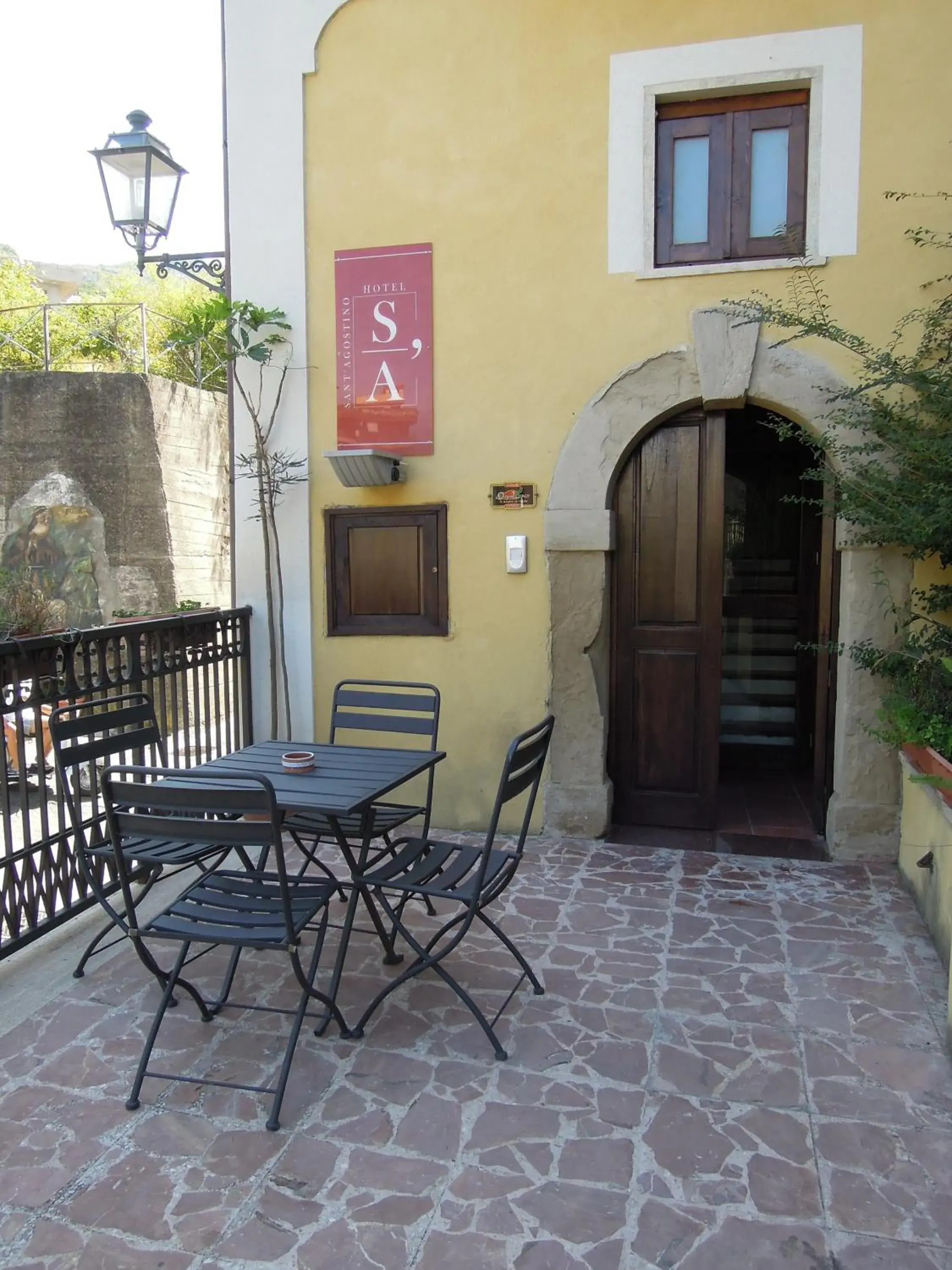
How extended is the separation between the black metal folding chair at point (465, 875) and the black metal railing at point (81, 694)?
1168 mm

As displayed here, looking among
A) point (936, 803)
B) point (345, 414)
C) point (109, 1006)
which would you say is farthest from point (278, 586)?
point (936, 803)

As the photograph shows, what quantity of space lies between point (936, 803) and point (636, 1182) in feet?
6.74

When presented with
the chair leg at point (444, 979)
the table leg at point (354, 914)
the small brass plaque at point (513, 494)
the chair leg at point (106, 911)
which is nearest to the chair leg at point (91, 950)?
the chair leg at point (106, 911)

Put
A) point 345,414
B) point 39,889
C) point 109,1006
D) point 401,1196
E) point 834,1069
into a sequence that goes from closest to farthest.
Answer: point 401,1196 < point 834,1069 < point 109,1006 < point 39,889 < point 345,414

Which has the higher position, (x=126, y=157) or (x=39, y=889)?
(x=126, y=157)

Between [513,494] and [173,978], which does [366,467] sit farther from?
[173,978]

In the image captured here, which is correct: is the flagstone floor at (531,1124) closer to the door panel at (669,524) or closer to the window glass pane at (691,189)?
the door panel at (669,524)

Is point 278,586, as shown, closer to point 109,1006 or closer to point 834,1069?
point 109,1006

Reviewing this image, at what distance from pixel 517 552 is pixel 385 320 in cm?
146

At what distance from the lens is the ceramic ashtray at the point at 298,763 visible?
3260 millimetres

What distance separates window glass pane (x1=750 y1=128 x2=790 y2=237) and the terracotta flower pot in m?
2.58

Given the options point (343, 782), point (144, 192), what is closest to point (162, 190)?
point (144, 192)

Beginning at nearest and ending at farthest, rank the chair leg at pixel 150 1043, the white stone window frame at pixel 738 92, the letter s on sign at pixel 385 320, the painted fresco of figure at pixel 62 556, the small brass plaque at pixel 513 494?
1. the chair leg at pixel 150 1043
2. the white stone window frame at pixel 738 92
3. the small brass plaque at pixel 513 494
4. the letter s on sign at pixel 385 320
5. the painted fresco of figure at pixel 62 556

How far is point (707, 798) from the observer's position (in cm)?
492
